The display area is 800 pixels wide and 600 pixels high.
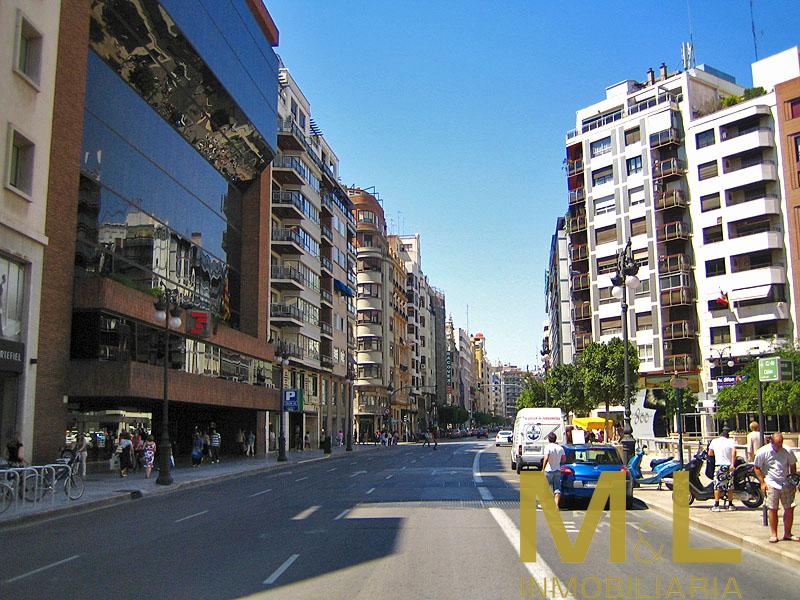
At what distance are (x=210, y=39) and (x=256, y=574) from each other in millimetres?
36354

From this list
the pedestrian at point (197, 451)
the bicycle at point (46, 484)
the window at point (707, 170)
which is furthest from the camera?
the window at point (707, 170)

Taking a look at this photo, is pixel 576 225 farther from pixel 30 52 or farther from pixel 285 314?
pixel 30 52

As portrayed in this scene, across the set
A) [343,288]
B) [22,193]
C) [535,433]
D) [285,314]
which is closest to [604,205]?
[343,288]

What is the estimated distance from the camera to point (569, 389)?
62.8m

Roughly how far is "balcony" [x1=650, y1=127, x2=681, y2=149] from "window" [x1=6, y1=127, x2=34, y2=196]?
177 feet

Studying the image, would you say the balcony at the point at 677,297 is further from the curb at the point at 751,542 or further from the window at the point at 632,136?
the curb at the point at 751,542

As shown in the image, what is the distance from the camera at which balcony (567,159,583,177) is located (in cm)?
7553

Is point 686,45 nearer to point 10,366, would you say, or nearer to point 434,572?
point 10,366

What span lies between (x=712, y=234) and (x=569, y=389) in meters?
17.1

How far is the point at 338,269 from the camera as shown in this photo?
7450 centimetres

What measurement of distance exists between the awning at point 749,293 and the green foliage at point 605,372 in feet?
30.3

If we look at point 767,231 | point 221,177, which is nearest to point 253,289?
point 221,177

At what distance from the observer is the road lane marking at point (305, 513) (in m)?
15.8

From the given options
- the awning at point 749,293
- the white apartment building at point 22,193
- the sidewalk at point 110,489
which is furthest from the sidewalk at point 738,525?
the awning at point 749,293
